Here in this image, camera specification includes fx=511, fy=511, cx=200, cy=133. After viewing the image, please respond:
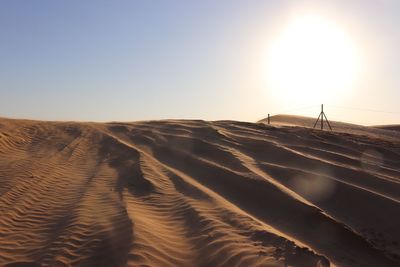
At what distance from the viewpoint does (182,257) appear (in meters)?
7.18

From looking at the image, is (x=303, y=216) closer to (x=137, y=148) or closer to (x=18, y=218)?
(x=18, y=218)

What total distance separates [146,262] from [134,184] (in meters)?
5.10

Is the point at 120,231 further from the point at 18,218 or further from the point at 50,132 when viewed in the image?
the point at 50,132

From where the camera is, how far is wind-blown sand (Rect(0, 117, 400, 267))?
24.1 feet

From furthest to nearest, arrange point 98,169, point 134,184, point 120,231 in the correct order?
point 98,169, point 134,184, point 120,231

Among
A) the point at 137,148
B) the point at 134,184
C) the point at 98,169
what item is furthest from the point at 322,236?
the point at 137,148

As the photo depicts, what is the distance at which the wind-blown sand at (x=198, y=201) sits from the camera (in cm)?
734

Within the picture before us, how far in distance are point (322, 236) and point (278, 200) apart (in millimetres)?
2066

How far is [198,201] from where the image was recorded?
33.7 feet

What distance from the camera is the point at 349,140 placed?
63.7 feet

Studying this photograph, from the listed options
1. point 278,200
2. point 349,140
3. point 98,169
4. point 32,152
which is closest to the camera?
point 278,200

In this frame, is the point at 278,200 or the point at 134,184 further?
the point at 134,184

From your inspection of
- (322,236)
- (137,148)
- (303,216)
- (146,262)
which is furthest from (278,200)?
(137,148)

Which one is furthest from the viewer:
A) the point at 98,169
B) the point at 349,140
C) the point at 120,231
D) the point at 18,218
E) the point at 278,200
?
the point at 349,140
